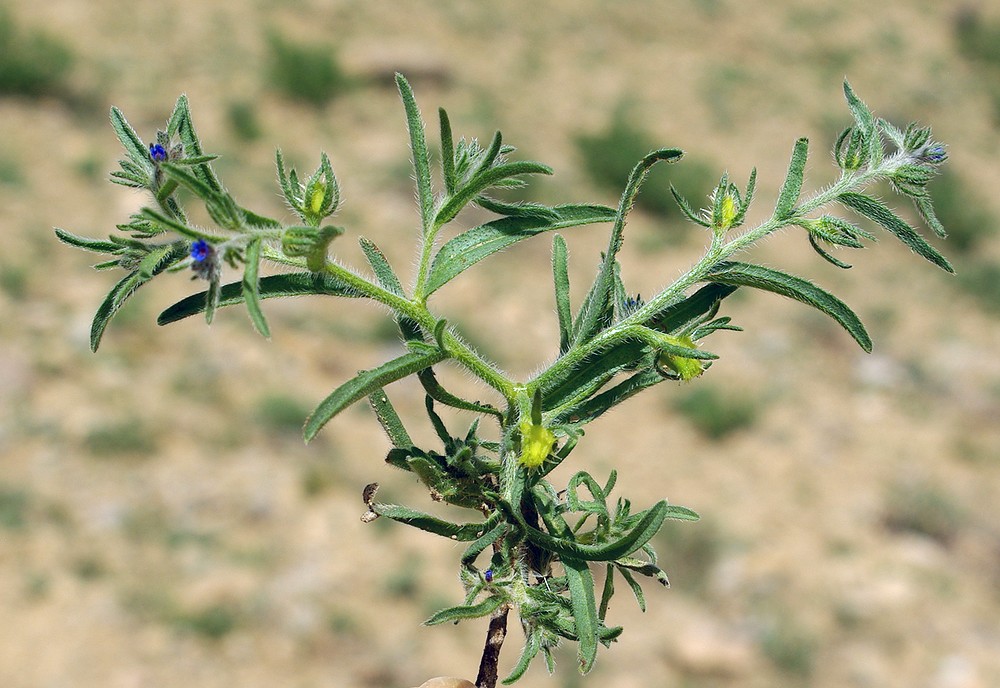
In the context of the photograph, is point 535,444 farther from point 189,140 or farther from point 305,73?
point 305,73

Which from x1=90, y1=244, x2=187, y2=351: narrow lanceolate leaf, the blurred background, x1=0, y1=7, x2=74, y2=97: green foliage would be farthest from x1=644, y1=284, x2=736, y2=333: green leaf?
x1=0, y1=7, x2=74, y2=97: green foliage

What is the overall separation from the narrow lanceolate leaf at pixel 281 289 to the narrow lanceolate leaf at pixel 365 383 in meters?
0.16

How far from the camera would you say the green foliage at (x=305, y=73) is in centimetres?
1458

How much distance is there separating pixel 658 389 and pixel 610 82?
740 cm

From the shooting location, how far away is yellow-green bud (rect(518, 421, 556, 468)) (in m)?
1.60

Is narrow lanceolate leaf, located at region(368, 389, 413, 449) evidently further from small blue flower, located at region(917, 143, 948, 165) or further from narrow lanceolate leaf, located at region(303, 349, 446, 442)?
small blue flower, located at region(917, 143, 948, 165)

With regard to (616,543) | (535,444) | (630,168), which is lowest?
(616,543)

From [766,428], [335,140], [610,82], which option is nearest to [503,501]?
[766,428]

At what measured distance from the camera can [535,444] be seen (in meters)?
1.61

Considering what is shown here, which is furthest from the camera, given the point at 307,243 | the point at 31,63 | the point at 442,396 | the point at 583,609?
the point at 31,63

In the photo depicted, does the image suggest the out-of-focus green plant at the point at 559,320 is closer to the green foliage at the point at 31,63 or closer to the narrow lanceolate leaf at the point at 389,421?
the narrow lanceolate leaf at the point at 389,421

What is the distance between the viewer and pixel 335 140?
47.5 feet

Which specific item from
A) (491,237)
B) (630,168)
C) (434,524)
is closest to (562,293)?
(491,237)

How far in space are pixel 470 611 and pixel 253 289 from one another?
26.4 inches
